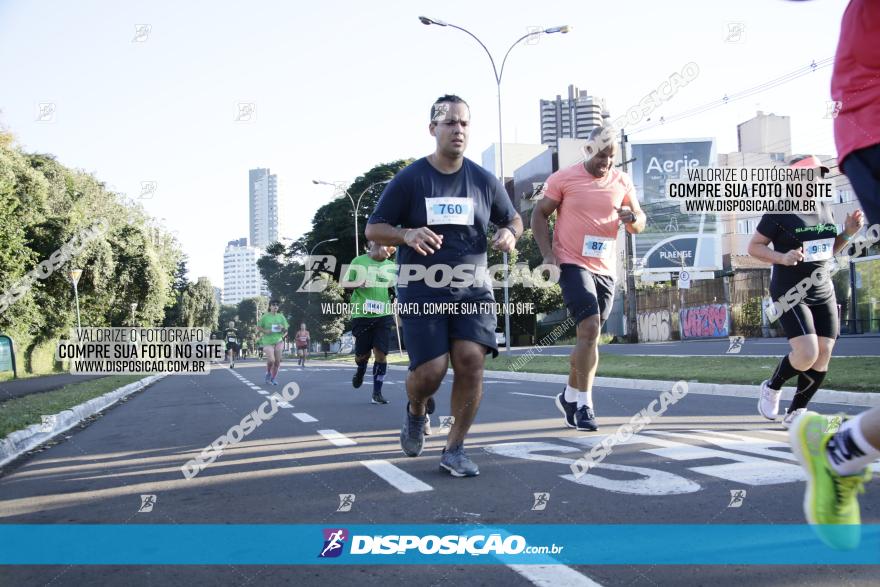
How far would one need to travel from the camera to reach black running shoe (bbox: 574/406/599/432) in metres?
6.38

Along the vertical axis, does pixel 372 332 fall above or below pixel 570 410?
above

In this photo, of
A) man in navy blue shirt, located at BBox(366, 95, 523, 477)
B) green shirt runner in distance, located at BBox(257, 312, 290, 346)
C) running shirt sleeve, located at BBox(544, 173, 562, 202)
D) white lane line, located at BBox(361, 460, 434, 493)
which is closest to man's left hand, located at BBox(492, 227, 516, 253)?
man in navy blue shirt, located at BBox(366, 95, 523, 477)

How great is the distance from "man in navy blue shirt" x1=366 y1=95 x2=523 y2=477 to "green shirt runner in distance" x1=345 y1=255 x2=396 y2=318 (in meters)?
4.87

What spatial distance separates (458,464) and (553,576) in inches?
75.2

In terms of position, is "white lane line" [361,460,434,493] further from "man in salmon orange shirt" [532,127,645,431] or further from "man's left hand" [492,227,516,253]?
"man in salmon orange shirt" [532,127,645,431]

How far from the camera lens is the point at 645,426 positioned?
6.69 m

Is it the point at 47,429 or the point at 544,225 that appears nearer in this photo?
the point at 544,225

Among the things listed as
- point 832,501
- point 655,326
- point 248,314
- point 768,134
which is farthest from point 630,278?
point 248,314

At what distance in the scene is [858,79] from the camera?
2342 mm

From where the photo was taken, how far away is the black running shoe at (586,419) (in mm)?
6384

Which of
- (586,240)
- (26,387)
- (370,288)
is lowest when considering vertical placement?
(26,387)

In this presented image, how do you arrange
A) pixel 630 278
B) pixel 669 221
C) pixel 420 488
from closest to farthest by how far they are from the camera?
pixel 420 488 < pixel 630 278 < pixel 669 221

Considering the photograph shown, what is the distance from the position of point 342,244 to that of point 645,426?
187 feet

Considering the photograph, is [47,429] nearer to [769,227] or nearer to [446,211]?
[446,211]
